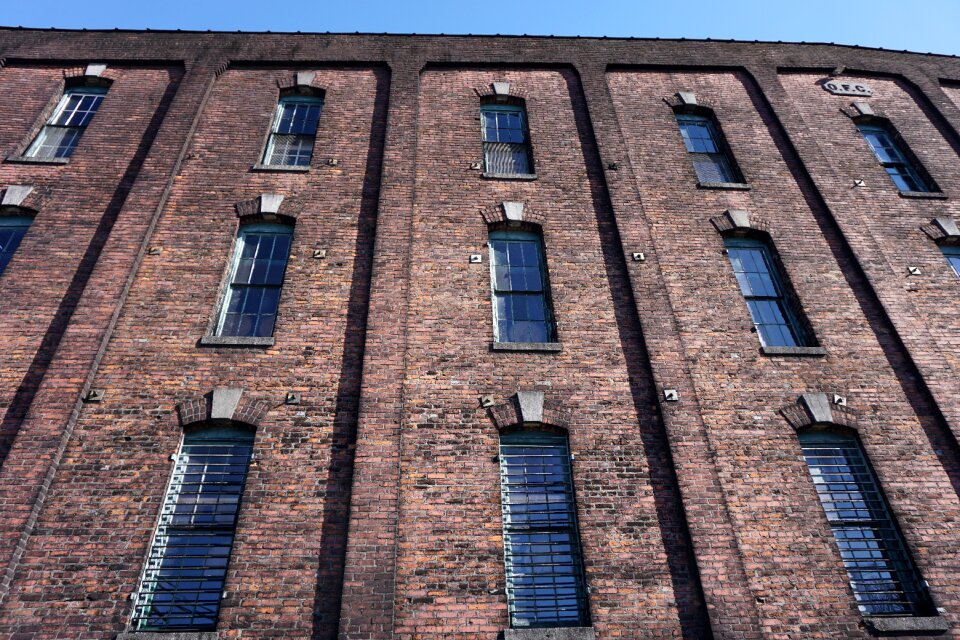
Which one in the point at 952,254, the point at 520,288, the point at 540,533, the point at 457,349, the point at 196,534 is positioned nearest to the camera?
the point at 196,534

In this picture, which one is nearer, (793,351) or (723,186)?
(793,351)

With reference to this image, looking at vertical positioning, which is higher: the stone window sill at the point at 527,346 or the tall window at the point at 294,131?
the tall window at the point at 294,131

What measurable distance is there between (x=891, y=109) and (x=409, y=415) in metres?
13.2

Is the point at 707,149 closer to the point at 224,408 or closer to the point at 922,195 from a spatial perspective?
the point at 922,195

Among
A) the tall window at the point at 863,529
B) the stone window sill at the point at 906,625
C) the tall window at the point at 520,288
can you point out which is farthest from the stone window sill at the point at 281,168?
the stone window sill at the point at 906,625

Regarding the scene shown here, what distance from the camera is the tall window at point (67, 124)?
11297mm

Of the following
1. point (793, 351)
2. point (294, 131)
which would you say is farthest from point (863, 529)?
point (294, 131)

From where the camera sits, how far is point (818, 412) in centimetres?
817

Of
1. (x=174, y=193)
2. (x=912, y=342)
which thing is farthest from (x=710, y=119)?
(x=174, y=193)

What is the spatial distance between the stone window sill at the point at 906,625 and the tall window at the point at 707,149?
24.6 feet

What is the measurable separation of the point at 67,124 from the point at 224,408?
808 centimetres

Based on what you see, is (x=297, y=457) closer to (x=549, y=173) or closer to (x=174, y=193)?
(x=174, y=193)

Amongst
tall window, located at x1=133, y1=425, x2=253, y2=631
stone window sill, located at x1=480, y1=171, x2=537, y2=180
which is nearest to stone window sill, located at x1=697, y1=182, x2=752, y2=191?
stone window sill, located at x1=480, y1=171, x2=537, y2=180

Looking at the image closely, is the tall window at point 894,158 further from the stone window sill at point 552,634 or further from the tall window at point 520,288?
the stone window sill at point 552,634
